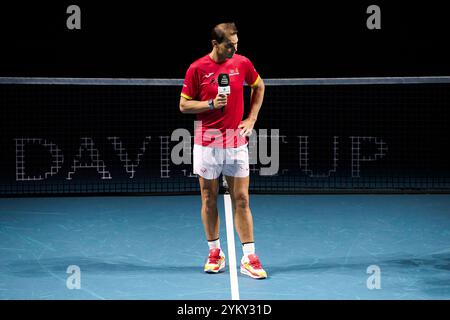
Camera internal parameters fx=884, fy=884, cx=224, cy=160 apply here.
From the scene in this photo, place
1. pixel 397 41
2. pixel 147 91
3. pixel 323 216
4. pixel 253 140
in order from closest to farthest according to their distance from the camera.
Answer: pixel 323 216 → pixel 253 140 → pixel 397 41 → pixel 147 91

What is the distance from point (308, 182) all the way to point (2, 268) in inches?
216

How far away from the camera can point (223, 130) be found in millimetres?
7969

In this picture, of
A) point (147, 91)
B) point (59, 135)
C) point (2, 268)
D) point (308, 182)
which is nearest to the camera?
point (2, 268)

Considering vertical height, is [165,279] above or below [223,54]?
below

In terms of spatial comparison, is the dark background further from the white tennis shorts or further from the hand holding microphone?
the hand holding microphone

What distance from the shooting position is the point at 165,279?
311 inches

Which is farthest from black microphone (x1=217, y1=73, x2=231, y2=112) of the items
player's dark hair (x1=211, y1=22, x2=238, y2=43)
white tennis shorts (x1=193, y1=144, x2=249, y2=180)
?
white tennis shorts (x1=193, y1=144, x2=249, y2=180)

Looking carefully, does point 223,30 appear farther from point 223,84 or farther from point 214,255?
point 214,255

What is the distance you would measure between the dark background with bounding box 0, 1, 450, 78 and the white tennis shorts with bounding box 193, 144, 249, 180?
570 centimetres

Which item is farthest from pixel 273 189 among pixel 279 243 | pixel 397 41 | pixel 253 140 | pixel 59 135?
pixel 59 135

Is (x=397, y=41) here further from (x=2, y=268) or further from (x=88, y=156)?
(x=2, y=268)

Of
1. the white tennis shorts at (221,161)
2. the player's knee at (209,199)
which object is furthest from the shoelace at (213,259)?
the white tennis shorts at (221,161)

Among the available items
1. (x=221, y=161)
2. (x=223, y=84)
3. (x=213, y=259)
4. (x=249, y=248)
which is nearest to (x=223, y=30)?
(x=223, y=84)

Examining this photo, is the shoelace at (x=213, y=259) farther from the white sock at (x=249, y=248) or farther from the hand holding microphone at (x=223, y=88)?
the hand holding microphone at (x=223, y=88)
